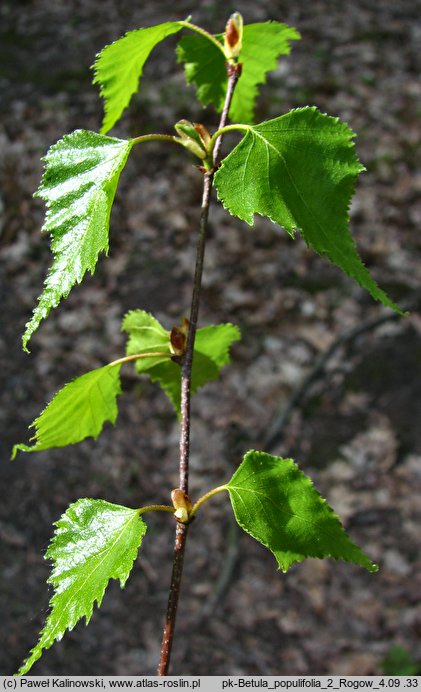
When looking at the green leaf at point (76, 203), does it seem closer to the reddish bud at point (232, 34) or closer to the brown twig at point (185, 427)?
the brown twig at point (185, 427)

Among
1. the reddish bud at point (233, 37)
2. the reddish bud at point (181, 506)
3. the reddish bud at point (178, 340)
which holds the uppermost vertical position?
the reddish bud at point (233, 37)

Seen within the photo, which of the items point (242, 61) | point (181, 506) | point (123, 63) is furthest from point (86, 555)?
point (242, 61)

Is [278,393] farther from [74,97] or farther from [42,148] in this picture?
[74,97]

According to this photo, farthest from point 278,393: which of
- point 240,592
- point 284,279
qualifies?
point 240,592

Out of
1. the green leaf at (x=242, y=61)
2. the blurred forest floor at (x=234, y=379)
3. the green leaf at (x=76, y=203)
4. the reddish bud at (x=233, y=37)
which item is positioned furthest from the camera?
the blurred forest floor at (x=234, y=379)

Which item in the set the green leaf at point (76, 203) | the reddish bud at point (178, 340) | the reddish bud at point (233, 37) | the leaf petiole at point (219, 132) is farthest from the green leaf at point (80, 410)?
the reddish bud at point (233, 37)
